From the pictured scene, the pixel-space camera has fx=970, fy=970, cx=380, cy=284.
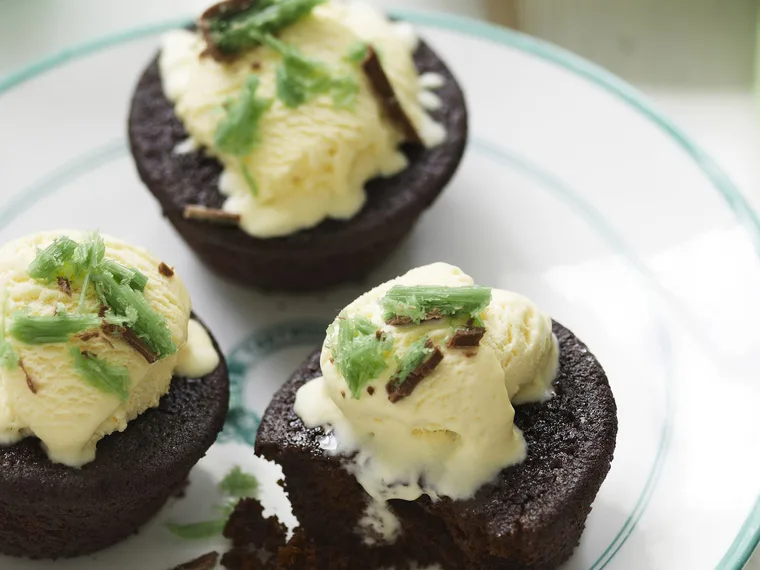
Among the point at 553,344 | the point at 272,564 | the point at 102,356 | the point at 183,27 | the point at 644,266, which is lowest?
the point at 272,564

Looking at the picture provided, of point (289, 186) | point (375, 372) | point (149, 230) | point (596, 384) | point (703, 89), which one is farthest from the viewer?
point (703, 89)

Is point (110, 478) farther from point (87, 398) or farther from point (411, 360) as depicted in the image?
point (411, 360)

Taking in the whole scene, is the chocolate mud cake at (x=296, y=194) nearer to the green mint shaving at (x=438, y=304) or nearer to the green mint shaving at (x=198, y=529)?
the green mint shaving at (x=438, y=304)

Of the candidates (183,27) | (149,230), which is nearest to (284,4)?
(183,27)

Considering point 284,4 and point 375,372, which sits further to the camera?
point 284,4

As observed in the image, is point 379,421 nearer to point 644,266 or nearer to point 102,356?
point 102,356

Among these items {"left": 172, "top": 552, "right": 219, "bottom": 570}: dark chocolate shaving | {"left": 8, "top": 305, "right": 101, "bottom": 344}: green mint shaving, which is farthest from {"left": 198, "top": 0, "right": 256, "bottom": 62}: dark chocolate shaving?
{"left": 172, "top": 552, "right": 219, "bottom": 570}: dark chocolate shaving

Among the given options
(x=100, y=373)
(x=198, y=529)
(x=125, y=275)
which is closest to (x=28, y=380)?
(x=100, y=373)
